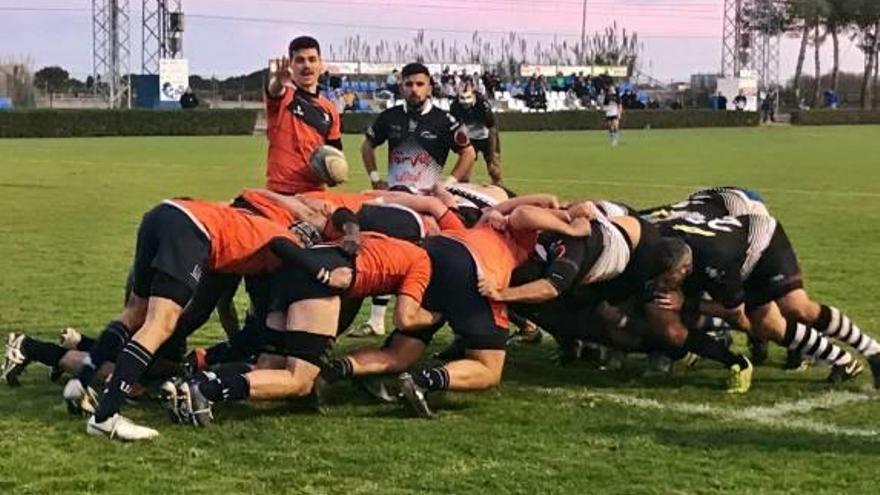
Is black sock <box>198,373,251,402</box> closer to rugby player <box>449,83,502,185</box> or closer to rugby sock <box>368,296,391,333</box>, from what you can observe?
rugby sock <box>368,296,391,333</box>

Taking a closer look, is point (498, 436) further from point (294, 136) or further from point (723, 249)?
point (294, 136)

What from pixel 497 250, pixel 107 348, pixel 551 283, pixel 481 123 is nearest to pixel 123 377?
pixel 107 348

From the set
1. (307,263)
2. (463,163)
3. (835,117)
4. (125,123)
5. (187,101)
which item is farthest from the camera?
(835,117)

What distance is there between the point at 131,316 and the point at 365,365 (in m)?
1.39

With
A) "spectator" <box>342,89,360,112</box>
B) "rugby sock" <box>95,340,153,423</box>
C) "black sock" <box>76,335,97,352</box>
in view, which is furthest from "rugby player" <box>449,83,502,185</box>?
"spectator" <box>342,89,360,112</box>

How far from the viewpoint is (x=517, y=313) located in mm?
8602

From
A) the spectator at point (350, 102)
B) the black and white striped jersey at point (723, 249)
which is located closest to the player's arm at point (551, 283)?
the black and white striped jersey at point (723, 249)

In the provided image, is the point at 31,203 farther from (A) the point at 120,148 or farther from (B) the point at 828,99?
(B) the point at 828,99

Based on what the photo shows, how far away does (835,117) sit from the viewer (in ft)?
250

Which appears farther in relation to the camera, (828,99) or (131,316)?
(828,99)

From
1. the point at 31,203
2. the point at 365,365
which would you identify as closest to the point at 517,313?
the point at 365,365

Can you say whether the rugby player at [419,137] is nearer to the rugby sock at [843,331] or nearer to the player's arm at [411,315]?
the player's arm at [411,315]

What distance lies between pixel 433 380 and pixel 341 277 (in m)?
0.78

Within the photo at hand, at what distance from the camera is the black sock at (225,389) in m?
6.91
